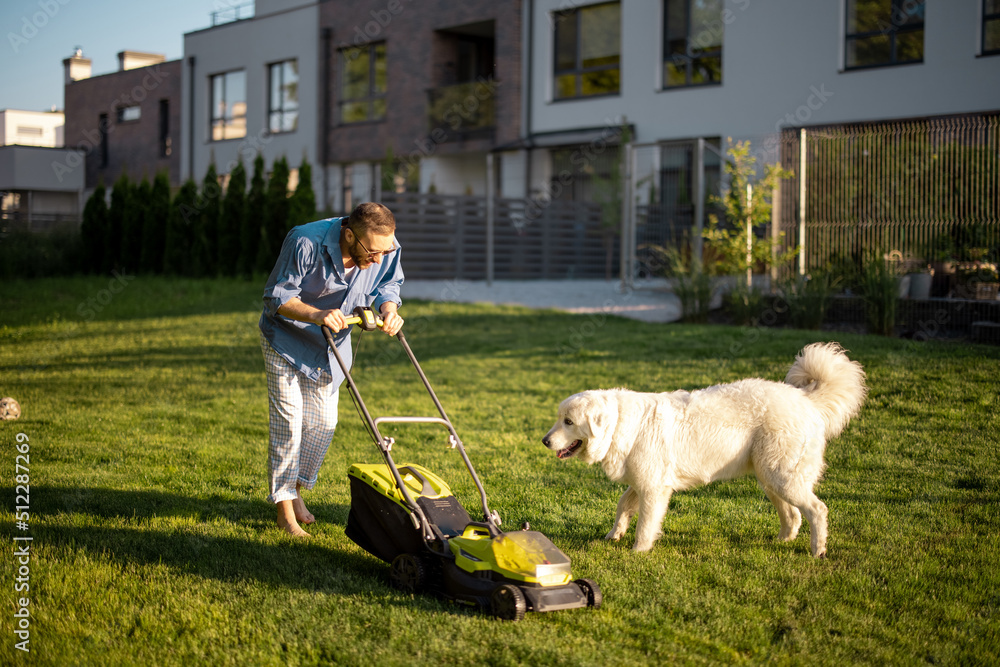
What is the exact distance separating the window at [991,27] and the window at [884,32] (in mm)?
1150

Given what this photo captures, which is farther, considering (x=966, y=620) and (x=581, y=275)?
(x=581, y=275)

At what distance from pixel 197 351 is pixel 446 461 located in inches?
256

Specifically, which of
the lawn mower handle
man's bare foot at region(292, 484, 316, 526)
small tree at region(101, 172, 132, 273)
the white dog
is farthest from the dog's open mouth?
small tree at region(101, 172, 132, 273)

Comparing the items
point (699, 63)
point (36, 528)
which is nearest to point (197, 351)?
point (36, 528)

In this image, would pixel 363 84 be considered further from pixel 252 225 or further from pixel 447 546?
pixel 447 546

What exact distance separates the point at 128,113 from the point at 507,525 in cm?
3513

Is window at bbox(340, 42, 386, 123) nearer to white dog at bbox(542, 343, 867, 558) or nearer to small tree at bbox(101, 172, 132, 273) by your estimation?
small tree at bbox(101, 172, 132, 273)

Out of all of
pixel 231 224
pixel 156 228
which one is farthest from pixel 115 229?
pixel 231 224

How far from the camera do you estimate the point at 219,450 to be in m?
6.49

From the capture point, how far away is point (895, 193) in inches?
480

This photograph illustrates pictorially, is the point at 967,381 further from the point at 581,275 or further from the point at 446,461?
the point at 581,275

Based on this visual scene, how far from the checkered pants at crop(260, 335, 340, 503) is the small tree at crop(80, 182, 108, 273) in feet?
69.8

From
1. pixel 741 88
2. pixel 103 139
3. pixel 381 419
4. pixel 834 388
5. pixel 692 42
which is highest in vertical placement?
pixel 103 139

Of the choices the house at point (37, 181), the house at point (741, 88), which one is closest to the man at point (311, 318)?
the house at point (741, 88)
